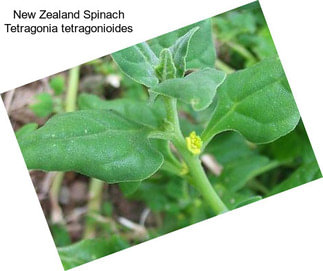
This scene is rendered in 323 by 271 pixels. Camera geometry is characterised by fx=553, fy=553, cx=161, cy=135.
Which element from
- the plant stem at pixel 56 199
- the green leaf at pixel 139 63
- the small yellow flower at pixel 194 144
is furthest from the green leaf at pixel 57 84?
the small yellow flower at pixel 194 144

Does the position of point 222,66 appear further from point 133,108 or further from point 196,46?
point 196,46

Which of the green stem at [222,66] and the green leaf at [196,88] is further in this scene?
the green stem at [222,66]

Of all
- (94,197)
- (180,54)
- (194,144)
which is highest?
(180,54)

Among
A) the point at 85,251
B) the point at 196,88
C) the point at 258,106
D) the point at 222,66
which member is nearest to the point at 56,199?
the point at 85,251

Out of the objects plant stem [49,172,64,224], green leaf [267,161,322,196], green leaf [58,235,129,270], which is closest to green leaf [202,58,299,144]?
green leaf [267,161,322,196]

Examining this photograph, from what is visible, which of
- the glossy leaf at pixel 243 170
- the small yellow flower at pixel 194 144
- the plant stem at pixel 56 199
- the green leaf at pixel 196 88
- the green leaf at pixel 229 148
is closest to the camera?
the green leaf at pixel 196 88

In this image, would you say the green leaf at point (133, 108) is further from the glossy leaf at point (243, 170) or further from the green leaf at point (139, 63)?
the glossy leaf at point (243, 170)

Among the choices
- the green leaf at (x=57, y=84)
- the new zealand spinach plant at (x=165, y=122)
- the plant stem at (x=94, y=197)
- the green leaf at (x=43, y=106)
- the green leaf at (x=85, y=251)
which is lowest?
the green leaf at (x=85, y=251)

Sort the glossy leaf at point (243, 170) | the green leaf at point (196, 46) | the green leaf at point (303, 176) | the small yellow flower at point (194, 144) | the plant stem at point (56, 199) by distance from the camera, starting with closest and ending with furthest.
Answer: the small yellow flower at point (194, 144) < the green leaf at point (196, 46) < the green leaf at point (303, 176) < the glossy leaf at point (243, 170) < the plant stem at point (56, 199)
